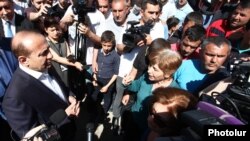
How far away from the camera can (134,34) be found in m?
3.09

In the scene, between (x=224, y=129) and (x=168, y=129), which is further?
(x=168, y=129)

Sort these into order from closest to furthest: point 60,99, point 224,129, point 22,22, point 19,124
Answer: point 224,129
point 19,124
point 60,99
point 22,22

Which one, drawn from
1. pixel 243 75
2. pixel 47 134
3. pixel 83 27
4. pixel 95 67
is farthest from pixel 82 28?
pixel 243 75

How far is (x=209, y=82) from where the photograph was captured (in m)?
2.48

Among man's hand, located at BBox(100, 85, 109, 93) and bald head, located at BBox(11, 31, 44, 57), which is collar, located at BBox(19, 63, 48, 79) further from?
man's hand, located at BBox(100, 85, 109, 93)

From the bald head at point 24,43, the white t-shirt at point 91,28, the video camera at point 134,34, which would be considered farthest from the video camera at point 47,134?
the white t-shirt at point 91,28

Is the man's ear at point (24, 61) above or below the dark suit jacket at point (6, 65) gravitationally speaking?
above

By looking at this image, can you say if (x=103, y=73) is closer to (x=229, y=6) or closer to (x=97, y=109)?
(x=97, y=109)

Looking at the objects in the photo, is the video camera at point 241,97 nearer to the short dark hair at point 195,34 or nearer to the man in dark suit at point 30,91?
the man in dark suit at point 30,91

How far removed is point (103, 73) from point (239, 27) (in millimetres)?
1692

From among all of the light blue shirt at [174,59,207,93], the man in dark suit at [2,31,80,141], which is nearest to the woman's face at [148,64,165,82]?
the light blue shirt at [174,59,207,93]

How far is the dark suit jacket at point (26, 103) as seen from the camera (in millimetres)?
2021

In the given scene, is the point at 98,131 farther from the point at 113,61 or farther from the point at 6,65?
the point at 6,65

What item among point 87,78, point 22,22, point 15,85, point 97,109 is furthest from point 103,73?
point 15,85
